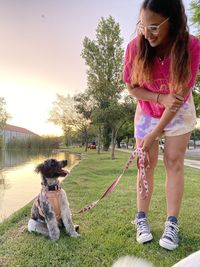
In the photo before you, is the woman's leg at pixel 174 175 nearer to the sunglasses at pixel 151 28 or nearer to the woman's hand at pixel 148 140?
the woman's hand at pixel 148 140

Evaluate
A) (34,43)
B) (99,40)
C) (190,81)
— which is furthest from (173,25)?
(99,40)

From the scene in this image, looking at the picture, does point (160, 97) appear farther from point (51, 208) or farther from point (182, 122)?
point (51, 208)

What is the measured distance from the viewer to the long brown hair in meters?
2.86

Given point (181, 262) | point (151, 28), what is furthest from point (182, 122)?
point (181, 262)

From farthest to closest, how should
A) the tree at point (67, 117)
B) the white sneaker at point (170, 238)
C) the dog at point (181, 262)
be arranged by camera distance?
the tree at point (67, 117) → the white sneaker at point (170, 238) → the dog at point (181, 262)

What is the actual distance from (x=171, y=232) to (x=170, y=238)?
0.19 feet

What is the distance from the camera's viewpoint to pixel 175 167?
10.9 ft

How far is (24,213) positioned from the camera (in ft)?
17.0

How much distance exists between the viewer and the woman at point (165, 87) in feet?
9.62

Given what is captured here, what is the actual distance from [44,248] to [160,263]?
1082 mm

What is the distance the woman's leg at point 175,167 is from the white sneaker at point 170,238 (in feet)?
0.36

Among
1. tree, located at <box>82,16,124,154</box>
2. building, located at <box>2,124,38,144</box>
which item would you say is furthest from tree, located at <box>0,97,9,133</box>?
tree, located at <box>82,16,124,154</box>

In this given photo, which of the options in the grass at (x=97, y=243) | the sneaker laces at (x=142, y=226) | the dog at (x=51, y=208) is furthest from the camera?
the dog at (x=51, y=208)

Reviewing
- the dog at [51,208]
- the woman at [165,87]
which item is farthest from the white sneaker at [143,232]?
the dog at [51,208]
